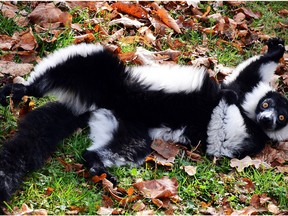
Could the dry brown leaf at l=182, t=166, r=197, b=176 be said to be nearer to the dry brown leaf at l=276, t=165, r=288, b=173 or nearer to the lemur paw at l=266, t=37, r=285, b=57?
the dry brown leaf at l=276, t=165, r=288, b=173

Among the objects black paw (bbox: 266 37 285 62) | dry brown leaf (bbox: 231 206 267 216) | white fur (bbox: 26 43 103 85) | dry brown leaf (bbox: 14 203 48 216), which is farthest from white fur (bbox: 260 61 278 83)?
dry brown leaf (bbox: 14 203 48 216)

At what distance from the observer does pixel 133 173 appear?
4.55 m

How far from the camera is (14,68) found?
5.38 metres

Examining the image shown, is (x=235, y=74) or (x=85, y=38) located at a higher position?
(x=235, y=74)

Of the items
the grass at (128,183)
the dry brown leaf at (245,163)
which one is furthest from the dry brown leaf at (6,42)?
the dry brown leaf at (245,163)

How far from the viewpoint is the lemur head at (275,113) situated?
17.6ft

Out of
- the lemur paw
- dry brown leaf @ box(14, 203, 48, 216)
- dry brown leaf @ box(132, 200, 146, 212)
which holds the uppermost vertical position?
the lemur paw

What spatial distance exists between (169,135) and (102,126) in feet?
2.30

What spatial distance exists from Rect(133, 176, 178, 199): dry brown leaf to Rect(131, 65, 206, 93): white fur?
96cm

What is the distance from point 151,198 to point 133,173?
366mm

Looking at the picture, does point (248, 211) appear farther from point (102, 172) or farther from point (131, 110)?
point (131, 110)

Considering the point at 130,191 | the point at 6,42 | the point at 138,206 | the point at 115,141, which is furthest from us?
the point at 6,42

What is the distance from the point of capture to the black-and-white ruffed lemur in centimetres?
460

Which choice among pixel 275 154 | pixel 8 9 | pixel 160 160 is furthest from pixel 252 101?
pixel 8 9
